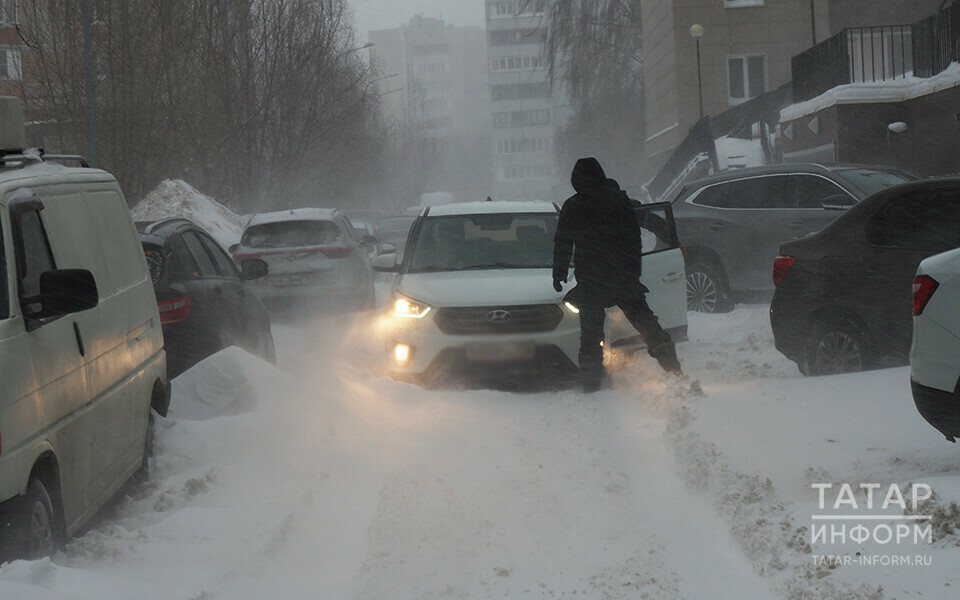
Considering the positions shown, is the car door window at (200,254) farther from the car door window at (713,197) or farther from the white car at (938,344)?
the car door window at (713,197)

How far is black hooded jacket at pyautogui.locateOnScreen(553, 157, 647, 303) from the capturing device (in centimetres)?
849

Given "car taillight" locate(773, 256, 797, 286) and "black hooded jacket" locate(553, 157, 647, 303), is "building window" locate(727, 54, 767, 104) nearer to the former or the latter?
"car taillight" locate(773, 256, 797, 286)

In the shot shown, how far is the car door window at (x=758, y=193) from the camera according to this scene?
13695 millimetres

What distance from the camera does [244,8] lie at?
33.9 metres

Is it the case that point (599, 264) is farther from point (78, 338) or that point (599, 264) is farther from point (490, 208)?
point (78, 338)

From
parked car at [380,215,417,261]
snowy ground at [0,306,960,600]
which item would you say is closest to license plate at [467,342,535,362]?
snowy ground at [0,306,960,600]

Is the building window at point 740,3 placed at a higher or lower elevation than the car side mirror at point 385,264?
higher

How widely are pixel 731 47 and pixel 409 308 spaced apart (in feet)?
105

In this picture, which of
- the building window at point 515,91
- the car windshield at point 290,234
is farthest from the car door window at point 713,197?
the building window at point 515,91

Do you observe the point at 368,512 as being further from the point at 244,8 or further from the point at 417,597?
the point at 244,8

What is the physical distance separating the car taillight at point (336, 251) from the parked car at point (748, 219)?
4450 millimetres

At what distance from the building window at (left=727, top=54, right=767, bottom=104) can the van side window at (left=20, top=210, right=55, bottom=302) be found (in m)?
35.5

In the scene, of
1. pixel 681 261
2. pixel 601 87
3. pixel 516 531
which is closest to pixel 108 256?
pixel 516 531

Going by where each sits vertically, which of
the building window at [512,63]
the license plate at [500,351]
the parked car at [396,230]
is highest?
the building window at [512,63]
